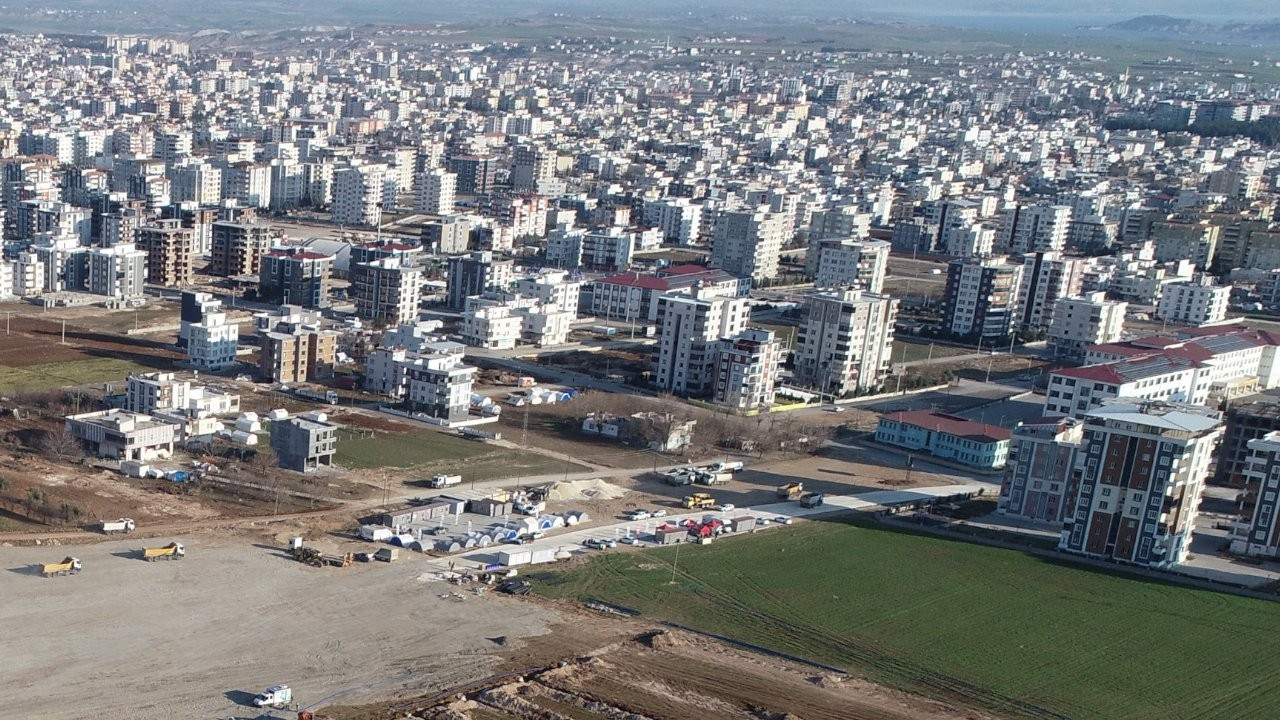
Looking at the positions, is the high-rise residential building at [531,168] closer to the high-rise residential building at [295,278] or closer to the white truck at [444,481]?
the high-rise residential building at [295,278]

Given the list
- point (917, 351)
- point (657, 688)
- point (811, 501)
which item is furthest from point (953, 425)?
point (657, 688)

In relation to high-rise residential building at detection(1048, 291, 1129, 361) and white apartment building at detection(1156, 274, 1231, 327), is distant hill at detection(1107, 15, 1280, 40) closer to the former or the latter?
white apartment building at detection(1156, 274, 1231, 327)

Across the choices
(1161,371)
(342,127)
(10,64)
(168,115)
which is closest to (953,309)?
(1161,371)

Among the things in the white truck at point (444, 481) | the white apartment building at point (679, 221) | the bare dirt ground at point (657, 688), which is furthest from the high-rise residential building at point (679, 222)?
the bare dirt ground at point (657, 688)

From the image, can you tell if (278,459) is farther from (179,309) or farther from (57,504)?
(179,309)

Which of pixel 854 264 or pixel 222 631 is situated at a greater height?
pixel 854 264

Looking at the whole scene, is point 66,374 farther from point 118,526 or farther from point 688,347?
point 688,347
